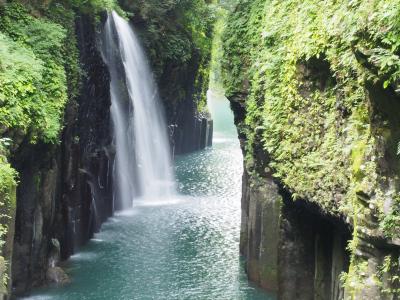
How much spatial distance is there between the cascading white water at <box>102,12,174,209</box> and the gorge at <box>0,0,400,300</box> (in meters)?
0.12

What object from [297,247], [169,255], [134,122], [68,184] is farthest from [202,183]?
[297,247]

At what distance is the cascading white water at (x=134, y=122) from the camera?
28.5 meters

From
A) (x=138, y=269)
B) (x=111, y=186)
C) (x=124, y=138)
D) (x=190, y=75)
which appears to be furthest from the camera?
(x=190, y=75)

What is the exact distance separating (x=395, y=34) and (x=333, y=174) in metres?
3.79

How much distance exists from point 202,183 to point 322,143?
74.3ft

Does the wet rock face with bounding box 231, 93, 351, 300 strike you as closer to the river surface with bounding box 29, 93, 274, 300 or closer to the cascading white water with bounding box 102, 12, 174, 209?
the river surface with bounding box 29, 93, 274, 300

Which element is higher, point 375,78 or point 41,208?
point 375,78

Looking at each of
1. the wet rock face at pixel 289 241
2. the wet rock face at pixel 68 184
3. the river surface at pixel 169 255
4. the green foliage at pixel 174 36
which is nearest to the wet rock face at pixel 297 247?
the wet rock face at pixel 289 241

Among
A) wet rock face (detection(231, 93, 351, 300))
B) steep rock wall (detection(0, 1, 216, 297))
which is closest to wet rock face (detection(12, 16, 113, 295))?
steep rock wall (detection(0, 1, 216, 297))

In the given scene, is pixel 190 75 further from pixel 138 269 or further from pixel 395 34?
pixel 395 34

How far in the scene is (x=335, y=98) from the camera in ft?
38.6

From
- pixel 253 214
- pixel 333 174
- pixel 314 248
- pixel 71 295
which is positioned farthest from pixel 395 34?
pixel 71 295

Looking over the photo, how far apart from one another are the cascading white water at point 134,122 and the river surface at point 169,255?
144 centimetres

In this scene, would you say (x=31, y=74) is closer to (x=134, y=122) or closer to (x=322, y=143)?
(x=322, y=143)
